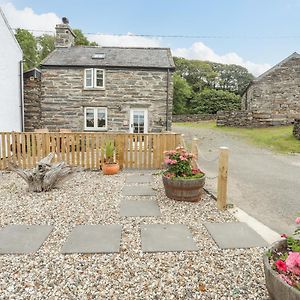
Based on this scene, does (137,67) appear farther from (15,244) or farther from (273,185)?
(15,244)

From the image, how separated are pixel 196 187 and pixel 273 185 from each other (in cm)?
288

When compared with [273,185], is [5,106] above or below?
above

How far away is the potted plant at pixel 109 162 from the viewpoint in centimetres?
838

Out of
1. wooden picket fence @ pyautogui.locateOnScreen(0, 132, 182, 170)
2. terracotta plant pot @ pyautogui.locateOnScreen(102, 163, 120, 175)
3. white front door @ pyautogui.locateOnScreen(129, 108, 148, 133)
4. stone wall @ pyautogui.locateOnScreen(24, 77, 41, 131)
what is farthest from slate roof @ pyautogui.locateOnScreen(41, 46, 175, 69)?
terracotta plant pot @ pyautogui.locateOnScreen(102, 163, 120, 175)

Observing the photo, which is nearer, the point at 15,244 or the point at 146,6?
the point at 15,244

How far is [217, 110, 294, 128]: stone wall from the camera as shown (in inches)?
904

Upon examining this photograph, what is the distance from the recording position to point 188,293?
110 inches

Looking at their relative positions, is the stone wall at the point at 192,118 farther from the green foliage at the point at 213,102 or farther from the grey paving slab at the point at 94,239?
the grey paving slab at the point at 94,239

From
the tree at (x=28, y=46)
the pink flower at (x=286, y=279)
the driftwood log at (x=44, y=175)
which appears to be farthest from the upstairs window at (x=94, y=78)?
the tree at (x=28, y=46)

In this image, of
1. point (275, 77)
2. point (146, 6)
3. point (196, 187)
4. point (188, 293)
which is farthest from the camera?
point (275, 77)

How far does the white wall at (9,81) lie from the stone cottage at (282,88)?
19736mm

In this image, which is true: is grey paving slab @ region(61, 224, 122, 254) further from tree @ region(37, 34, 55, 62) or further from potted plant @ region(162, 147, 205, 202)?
tree @ region(37, 34, 55, 62)

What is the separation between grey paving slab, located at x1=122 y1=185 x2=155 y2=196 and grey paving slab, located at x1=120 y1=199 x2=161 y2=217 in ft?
1.76

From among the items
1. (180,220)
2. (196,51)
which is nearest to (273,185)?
(180,220)
